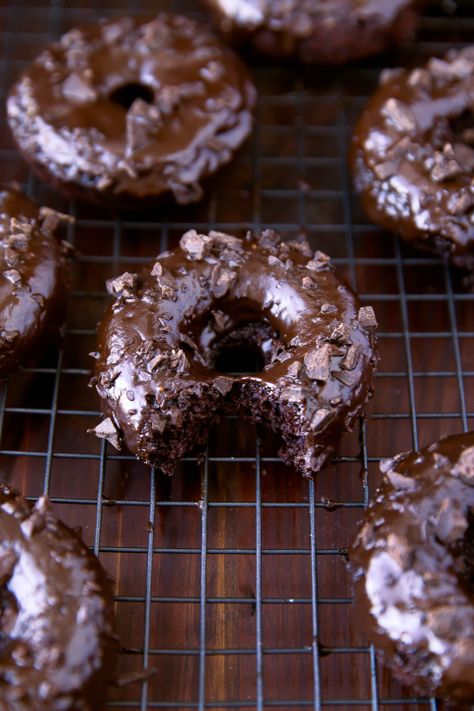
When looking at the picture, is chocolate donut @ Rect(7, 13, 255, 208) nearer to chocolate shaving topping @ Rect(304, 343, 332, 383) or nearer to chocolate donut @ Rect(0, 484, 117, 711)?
chocolate shaving topping @ Rect(304, 343, 332, 383)

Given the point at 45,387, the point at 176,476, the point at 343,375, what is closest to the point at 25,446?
the point at 45,387

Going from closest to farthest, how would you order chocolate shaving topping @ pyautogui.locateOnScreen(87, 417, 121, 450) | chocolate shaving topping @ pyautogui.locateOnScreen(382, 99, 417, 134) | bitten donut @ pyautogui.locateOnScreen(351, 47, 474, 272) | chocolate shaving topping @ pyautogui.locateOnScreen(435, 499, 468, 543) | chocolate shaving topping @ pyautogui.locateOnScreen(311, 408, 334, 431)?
chocolate shaving topping @ pyautogui.locateOnScreen(435, 499, 468, 543) → chocolate shaving topping @ pyautogui.locateOnScreen(311, 408, 334, 431) → chocolate shaving topping @ pyautogui.locateOnScreen(87, 417, 121, 450) → bitten donut @ pyautogui.locateOnScreen(351, 47, 474, 272) → chocolate shaving topping @ pyautogui.locateOnScreen(382, 99, 417, 134)

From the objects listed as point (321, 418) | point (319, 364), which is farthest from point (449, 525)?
point (319, 364)

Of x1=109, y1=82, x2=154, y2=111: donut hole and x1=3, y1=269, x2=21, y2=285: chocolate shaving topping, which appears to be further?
x1=109, y1=82, x2=154, y2=111: donut hole

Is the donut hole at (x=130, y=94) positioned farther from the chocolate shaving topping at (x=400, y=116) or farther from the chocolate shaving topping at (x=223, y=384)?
the chocolate shaving topping at (x=223, y=384)

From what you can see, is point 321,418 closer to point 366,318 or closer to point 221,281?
point 366,318

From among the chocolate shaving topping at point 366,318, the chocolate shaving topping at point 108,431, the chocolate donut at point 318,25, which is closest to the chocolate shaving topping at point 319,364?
the chocolate shaving topping at point 366,318

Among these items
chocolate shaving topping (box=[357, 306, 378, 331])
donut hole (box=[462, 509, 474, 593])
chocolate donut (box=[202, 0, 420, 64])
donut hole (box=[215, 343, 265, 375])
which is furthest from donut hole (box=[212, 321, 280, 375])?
chocolate donut (box=[202, 0, 420, 64])
